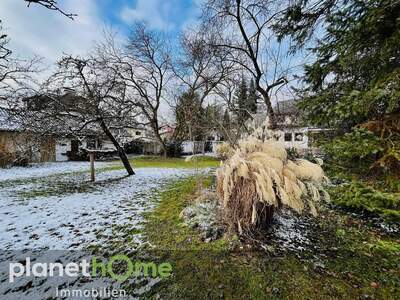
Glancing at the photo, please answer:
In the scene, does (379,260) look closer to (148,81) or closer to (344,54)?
(344,54)

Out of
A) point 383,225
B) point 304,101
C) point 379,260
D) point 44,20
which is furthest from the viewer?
point 304,101

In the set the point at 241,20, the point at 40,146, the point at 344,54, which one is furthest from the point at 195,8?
the point at 40,146

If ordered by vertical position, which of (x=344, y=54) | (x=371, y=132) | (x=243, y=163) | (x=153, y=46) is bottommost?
(x=243, y=163)

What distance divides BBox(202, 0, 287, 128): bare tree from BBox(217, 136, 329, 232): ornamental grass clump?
181 inches

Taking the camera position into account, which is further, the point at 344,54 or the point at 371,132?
the point at 344,54

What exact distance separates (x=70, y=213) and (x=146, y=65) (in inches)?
565

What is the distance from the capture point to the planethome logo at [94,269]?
2.04 m

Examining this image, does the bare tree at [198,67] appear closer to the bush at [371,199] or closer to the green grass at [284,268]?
the bush at [371,199]

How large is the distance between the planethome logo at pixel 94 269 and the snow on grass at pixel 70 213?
39 cm

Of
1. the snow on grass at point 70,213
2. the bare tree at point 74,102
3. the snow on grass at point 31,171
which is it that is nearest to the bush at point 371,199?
the snow on grass at point 70,213

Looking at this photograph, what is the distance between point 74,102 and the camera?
6465 millimetres

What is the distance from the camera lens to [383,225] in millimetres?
3033

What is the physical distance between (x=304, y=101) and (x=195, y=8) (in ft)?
19.2

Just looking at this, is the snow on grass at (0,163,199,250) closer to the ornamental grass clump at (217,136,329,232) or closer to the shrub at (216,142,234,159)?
the ornamental grass clump at (217,136,329,232)
